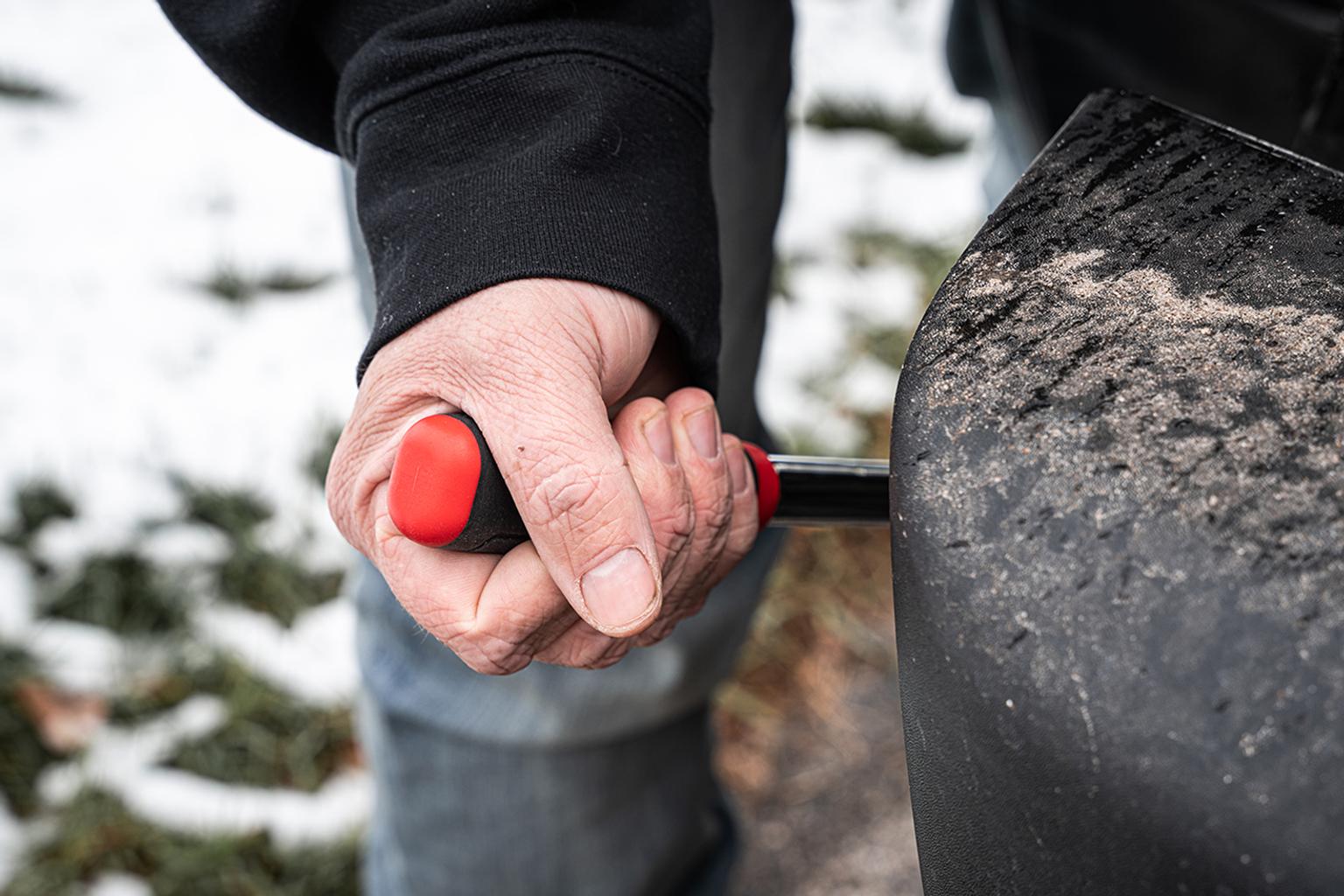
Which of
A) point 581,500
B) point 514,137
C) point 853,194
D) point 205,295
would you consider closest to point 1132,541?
point 581,500

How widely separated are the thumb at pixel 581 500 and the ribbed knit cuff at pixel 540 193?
0.23ft

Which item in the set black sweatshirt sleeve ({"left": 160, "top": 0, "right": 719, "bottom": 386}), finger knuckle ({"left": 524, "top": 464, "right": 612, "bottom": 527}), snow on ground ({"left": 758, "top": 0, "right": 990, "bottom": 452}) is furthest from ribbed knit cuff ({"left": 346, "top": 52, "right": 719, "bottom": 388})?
snow on ground ({"left": 758, "top": 0, "right": 990, "bottom": 452})

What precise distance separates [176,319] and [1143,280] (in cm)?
162

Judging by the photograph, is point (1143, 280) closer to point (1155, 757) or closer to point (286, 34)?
point (1155, 757)

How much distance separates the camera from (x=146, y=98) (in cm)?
219

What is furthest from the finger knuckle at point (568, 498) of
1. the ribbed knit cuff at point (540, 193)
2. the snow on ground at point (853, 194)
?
the snow on ground at point (853, 194)

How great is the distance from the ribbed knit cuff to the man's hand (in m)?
0.01

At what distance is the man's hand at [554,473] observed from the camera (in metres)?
0.53

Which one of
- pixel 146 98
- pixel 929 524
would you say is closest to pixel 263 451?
pixel 146 98

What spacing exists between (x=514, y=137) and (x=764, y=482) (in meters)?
0.22

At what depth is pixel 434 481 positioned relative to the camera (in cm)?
50

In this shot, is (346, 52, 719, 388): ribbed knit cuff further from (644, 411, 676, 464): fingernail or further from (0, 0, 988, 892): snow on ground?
(0, 0, 988, 892): snow on ground

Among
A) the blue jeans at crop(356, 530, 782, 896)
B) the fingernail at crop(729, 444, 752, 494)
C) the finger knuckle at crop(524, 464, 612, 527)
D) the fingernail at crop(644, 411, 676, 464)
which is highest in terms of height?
the finger knuckle at crop(524, 464, 612, 527)

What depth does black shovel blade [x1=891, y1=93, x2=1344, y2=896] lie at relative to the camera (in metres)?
0.33
